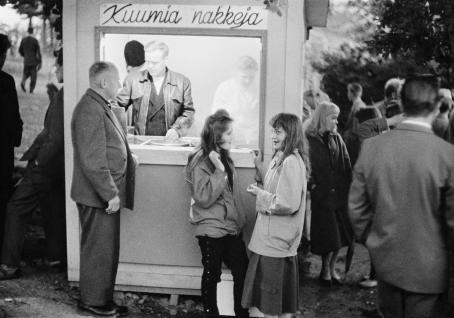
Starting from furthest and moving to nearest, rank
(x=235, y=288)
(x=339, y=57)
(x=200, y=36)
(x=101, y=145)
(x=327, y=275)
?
1. (x=339, y=57)
2. (x=327, y=275)
3. (x=200, y=36)
4. (x=235, y=288)
5. (x=101, y=145)

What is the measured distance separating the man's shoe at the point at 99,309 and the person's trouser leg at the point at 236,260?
3.21 ft

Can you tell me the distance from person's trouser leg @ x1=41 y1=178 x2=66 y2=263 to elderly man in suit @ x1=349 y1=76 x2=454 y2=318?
12.7 ft

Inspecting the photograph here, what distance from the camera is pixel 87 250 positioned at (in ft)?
19.6

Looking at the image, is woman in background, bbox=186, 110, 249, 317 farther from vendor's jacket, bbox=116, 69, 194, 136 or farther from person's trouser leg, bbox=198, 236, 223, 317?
vendor's jacket, bbox=116, 69, 194, 136

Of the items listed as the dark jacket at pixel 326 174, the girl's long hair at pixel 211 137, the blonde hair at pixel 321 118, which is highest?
Result: the blonde hair at pixel 321 118

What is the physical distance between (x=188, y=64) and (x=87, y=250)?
1.81 m

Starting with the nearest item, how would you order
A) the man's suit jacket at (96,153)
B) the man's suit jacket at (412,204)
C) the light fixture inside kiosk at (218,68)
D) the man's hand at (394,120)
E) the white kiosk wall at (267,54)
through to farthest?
the man's suit jacket at (412,204), the man's suit jacket at (96,153), the white kiosk wall at (267,54), the light fixture inside kiosk at (218,68), the man's hand at (394,120)

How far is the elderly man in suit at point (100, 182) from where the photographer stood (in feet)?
18.7

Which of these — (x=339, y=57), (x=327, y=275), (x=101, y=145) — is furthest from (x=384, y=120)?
(x=339, y=57)

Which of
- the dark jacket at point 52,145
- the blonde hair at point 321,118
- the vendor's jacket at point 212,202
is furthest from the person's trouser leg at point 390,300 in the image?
the dark jacket at point 52,145

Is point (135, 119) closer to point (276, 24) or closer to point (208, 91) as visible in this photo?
point (208, 91)

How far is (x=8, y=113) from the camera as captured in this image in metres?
7.21

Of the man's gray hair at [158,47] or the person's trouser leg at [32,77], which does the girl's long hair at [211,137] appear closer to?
the man's gray hair at [158,47]

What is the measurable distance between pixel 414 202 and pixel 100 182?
2418 millimetres
